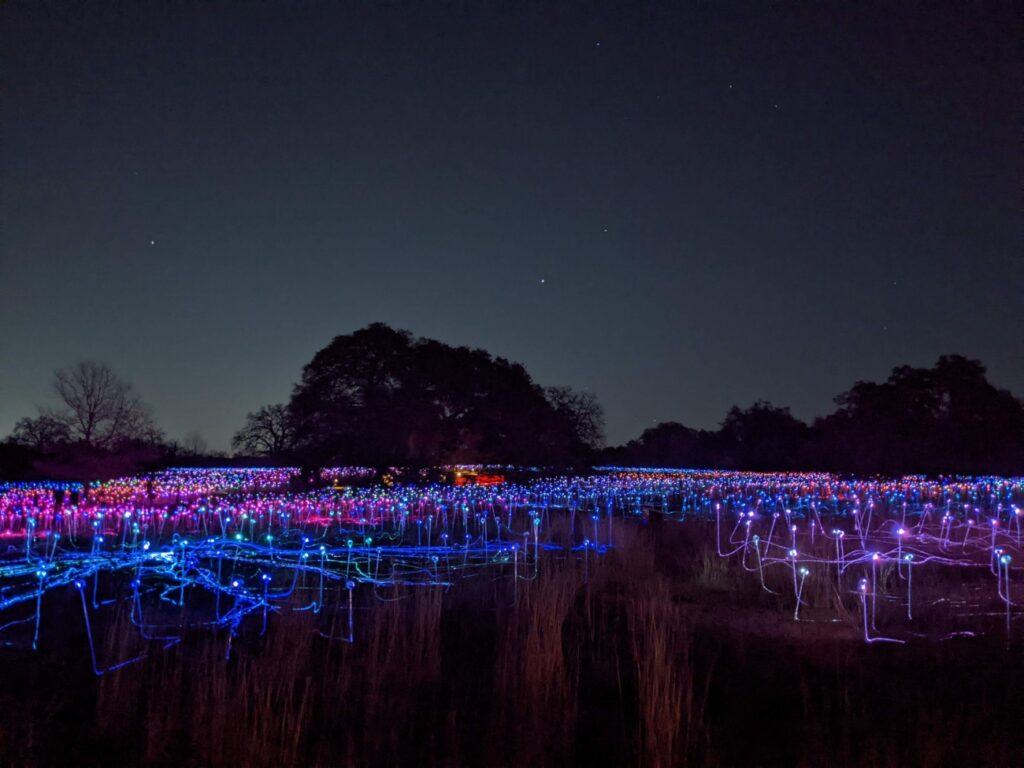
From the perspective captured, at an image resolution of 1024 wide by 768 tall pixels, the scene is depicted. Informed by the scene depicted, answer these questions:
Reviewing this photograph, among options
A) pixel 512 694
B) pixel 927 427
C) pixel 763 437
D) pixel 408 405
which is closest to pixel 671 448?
pixel 763 437

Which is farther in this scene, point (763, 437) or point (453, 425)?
point (763, 437)

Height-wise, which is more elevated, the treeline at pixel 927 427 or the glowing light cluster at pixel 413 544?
the treeline at pixel 927 427

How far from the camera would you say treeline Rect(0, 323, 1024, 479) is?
26.4 metres

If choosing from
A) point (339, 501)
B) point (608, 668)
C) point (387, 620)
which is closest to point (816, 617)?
point (608, 668)

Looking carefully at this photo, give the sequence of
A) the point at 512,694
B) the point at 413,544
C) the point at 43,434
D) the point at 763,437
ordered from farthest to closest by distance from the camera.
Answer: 1. the point at 763,437
2. the point at 43,434
3. the point at 413,544
4. the point at 512,694

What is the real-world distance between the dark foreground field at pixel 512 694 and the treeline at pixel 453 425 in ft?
63.5

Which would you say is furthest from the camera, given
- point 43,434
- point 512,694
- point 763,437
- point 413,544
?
point 763,437

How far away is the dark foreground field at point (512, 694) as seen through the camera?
191 inches

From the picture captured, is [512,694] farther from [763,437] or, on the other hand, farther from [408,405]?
[763,437]

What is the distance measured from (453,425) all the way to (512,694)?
27008mm

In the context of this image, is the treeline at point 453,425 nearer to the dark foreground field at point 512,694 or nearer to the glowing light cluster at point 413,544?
the glowing light cluster at point 413,544

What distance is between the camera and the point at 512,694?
573 centimetres

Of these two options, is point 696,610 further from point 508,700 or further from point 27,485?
point 27,485

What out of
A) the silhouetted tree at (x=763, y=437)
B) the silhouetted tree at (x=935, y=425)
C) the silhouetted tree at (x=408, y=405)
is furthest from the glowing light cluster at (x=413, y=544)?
the silhouetted tree at (x=763, y=437)
